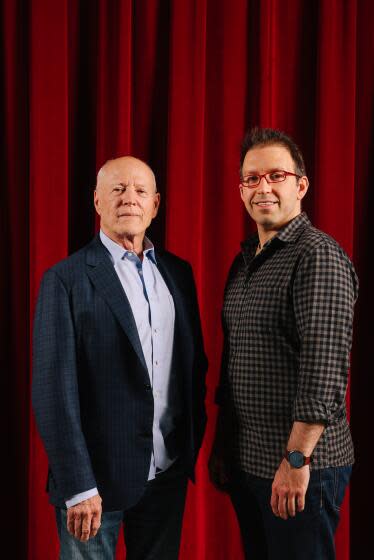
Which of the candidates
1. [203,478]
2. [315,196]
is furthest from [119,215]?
[203,478]

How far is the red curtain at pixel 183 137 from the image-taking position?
1911 mm

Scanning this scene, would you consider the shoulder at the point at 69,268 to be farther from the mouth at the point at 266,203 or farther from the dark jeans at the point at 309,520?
the dark jeans at the point at 309,520

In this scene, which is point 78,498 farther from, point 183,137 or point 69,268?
point 183,137

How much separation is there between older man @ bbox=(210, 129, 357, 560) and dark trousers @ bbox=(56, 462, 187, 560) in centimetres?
14

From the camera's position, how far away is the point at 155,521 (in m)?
1.56

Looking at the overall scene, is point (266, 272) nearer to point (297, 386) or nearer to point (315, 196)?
point (297, 386)

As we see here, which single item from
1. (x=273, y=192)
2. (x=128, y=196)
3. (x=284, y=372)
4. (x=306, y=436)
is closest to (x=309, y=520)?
(x=306, y=436)

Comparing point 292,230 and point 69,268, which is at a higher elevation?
point 292,230

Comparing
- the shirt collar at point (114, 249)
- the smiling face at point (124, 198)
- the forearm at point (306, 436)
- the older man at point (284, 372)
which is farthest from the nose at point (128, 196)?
the forearm at point (306, 436)

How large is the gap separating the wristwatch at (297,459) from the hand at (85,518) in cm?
48

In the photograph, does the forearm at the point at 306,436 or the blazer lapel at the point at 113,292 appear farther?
the blazer lapel at the point at 113,292

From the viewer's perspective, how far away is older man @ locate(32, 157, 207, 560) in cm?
135

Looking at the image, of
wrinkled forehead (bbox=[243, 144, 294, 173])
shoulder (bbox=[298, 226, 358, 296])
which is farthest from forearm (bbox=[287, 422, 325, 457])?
wrinkled forehead (bbox=[243, 144, 294, 173])

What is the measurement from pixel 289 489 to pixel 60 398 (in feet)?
1.88
